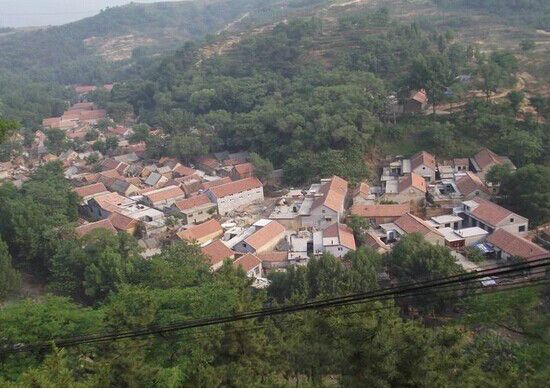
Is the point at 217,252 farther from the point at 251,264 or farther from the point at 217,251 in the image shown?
the point at 251,264

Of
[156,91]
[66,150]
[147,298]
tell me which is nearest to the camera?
[147,298]

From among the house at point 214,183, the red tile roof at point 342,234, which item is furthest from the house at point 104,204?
the red tile roof at point 342,234

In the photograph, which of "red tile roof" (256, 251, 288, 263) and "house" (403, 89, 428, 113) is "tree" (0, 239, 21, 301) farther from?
"house" (403, 89, 428, 113)

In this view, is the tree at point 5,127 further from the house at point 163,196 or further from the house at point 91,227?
the house at point 163,196

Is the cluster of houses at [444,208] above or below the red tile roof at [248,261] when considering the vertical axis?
below

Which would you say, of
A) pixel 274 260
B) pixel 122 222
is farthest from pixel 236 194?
pixel 274 260

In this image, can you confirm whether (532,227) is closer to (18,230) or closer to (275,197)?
(275,197)

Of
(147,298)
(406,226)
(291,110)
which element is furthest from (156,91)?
(147,298)

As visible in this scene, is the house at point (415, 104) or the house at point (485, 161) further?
the house at point (415, 104)
